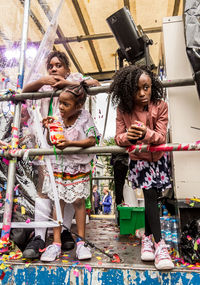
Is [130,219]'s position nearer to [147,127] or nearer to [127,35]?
[147,127]

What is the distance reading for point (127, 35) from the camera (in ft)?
7.93

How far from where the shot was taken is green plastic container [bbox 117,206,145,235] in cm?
202

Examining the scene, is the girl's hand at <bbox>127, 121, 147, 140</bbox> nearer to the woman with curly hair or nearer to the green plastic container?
the woman with curly hair

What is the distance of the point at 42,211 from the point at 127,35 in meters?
2.04

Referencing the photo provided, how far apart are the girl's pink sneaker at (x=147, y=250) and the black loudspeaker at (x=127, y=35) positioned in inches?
76.6

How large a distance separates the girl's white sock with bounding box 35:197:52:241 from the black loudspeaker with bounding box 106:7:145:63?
185 centimetres

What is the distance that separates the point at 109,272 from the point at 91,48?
336cm

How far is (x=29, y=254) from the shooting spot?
1247mm

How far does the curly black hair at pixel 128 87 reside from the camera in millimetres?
1437

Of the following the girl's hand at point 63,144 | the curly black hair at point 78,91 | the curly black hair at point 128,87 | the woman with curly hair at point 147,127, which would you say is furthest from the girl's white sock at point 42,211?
the curly black hair at point 128,87

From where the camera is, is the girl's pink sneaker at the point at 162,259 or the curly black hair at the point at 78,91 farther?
the curly black hair at the point at 78,91

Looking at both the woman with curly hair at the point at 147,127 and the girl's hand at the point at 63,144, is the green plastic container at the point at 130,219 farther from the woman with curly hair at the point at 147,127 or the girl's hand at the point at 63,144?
the girl's hand at the point at 63,144

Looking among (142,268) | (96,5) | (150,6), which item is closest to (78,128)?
(142,268)

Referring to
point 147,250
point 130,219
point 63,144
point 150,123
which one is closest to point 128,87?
point 150,123
